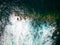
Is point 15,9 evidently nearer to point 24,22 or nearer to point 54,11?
point 24,22

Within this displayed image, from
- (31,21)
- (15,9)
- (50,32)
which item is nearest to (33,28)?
(31,21)

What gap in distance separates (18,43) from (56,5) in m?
0.83

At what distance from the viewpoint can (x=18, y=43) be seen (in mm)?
2090

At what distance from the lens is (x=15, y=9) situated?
218cm

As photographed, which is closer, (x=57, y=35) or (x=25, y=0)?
(x=57, y=35)

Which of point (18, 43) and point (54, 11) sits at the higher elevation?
point (54, 11)

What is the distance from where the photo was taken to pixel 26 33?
82.6 inches

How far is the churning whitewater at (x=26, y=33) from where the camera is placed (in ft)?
6.79

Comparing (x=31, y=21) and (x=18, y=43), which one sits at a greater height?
(x=31, y=21)

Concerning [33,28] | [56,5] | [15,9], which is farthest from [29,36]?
[56,5]

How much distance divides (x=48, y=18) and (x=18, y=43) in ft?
1.91

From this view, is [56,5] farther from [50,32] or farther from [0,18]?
[0,18]

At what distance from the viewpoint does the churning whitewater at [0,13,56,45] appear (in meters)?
2.07

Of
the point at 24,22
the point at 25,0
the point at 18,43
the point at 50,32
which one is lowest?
the point at 18,43
